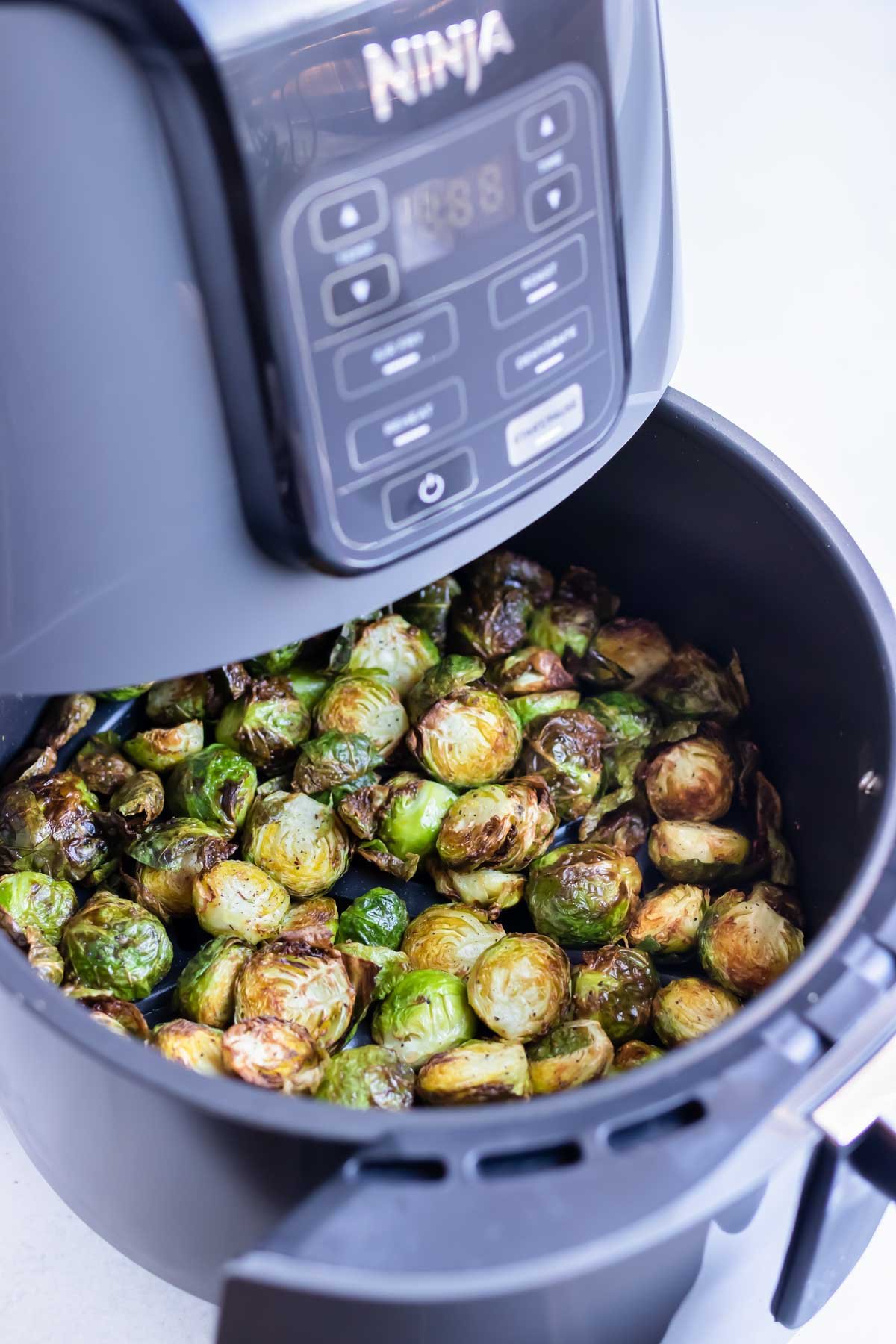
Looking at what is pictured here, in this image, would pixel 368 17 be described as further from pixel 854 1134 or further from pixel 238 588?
pixel 854 1134

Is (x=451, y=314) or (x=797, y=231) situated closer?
(x=451, y=314)

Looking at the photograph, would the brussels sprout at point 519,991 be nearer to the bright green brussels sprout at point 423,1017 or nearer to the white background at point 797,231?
the bright green brussels sprout at point 423,1017

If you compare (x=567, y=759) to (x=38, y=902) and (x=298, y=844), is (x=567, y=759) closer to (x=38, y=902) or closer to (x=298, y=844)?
(x=298, y=844)

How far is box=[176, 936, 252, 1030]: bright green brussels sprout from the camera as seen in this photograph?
3.45 feet

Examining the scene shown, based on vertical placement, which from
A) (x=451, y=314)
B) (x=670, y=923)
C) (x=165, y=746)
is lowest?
(x=670, y=923)

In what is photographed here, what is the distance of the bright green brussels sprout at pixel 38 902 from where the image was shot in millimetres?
1111

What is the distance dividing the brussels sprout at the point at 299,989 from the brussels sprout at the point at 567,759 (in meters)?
0.31

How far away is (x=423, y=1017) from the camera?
1.04 m

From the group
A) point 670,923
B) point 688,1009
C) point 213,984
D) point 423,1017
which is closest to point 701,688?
point 670,923

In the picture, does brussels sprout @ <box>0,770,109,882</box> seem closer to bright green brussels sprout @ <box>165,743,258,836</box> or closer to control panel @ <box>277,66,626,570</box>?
bright green brussels sprout @ <box>165,743,258,836</box>

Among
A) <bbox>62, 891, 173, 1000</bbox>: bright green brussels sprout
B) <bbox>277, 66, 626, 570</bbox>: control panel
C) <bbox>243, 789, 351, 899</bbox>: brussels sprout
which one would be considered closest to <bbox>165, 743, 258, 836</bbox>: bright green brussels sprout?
<bbox>243, 789, 351, 899</bbox>: brussels sprout

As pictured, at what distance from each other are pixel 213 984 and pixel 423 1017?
0.62 ft

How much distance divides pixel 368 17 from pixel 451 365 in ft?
0.63

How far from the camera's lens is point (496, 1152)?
25.7 inches
